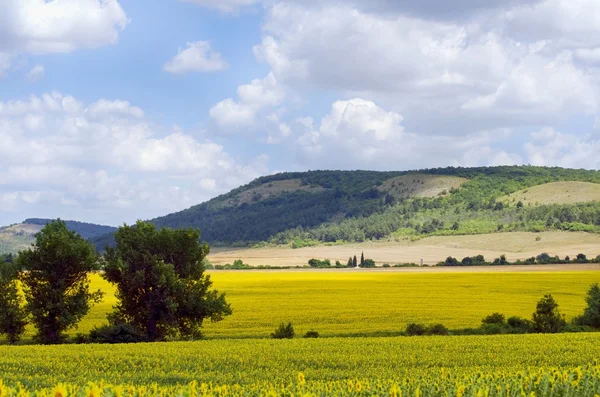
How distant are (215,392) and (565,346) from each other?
71.5 ft

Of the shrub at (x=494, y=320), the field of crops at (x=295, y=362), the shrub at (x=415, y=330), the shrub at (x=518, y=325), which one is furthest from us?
the shrub at (x=494, y=320)

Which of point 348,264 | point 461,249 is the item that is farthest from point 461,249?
point 348,264

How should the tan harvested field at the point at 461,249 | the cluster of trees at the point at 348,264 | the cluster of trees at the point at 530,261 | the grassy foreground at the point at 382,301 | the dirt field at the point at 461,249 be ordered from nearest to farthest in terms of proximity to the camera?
the grassy foreground at the point at 382,301, the cluster of trees at the point at 530,261, the cluster of trees at the point at 348,264, the dirt field at the point at 461,249, the tan harvested field at the point at 461,249

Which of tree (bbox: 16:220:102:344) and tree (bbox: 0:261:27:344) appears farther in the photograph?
tree (bbox: 0:261:27:344)

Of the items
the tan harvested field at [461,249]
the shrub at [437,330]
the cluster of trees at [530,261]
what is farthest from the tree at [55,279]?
the tan harvested field at [461,249]

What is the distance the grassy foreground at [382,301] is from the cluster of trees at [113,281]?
105 inches

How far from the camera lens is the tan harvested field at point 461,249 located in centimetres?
14900

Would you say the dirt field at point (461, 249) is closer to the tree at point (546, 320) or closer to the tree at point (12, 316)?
the tree at point (546, 320)

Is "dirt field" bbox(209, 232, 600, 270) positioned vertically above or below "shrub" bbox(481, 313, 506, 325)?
above

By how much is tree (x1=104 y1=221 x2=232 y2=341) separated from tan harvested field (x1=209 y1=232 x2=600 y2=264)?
96.1 m

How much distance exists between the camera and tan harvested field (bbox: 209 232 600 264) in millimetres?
149000

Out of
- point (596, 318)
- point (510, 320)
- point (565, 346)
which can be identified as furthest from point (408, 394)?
point (596, 318)

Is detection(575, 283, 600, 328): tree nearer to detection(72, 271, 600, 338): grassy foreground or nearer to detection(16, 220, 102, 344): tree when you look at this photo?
detection(72, 271, 600, 338): grassy foreground

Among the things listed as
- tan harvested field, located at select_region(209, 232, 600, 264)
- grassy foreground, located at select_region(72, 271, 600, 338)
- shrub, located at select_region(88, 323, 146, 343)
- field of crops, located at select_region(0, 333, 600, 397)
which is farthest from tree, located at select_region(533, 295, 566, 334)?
→ tan harvested field, located at select_region(209, 232, 600, 264)
